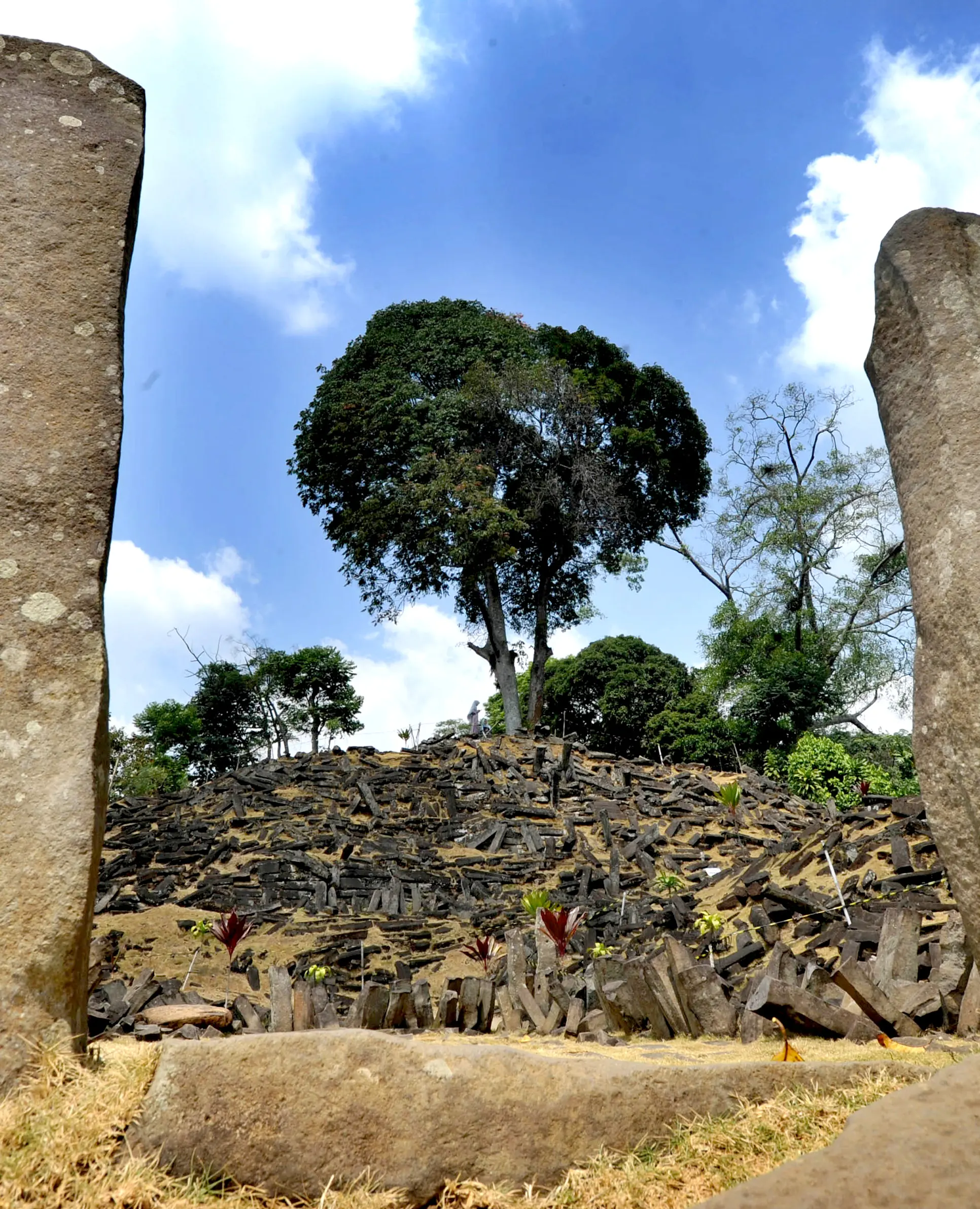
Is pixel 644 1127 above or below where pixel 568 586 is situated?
below

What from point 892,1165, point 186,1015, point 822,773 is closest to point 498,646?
point 822,773

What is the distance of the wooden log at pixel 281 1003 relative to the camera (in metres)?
4.86

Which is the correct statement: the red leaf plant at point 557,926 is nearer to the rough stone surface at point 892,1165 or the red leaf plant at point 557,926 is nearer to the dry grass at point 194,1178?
the dry grass at point 194,1178

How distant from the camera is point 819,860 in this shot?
9523mm

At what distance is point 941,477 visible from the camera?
11.1 feet

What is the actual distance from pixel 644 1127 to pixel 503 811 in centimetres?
1293

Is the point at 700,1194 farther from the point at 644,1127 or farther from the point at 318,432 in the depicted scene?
the point at 318,432

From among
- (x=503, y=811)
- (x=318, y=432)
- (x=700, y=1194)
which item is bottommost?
(x=700, y=1194)

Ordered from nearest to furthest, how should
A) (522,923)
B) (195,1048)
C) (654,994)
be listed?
(195,1048) < (654,994) < (522,923)

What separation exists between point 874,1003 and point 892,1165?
3.51 m

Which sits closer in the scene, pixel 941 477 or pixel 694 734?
pixel 941 477

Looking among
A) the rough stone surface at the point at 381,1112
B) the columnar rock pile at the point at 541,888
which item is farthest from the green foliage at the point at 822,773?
the rough stone surface at the point at 381,1112

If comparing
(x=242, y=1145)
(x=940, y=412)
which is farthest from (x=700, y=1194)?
(x=940, y=412)

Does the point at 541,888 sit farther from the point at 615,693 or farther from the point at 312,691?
the point at 312,691
